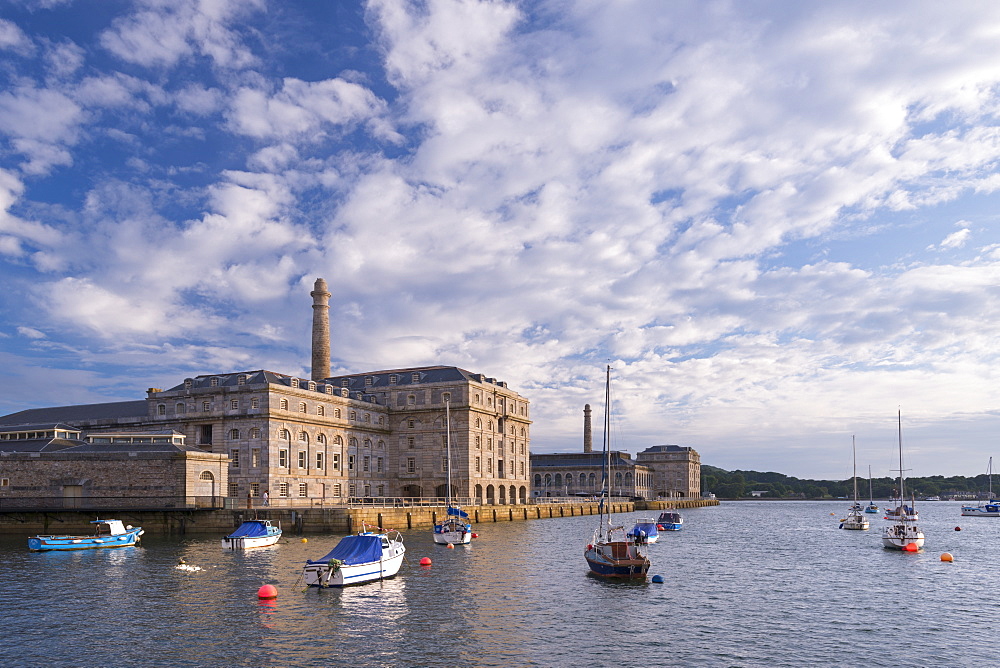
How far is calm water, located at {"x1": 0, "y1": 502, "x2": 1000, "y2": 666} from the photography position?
30.0 m

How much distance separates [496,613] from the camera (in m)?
37.4

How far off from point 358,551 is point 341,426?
67984 millimetres

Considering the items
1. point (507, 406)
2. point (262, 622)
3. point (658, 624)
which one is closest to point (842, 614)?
point (658, 624)

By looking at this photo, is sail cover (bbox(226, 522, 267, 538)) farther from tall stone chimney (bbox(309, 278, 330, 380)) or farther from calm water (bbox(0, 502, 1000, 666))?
tall stone chimney (bbox(309, 278, 330, 380))

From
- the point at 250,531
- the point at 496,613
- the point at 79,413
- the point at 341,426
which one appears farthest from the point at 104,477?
the point at 496,613

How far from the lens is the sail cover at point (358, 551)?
44.3 metres

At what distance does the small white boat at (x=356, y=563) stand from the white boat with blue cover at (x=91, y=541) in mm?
29246

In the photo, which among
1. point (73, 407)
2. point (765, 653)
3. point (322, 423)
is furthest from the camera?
point (73, 407)

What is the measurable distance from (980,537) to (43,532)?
96.8 metres

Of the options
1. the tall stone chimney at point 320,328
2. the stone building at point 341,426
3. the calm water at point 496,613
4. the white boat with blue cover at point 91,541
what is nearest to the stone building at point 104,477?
the stone building at point 341,426

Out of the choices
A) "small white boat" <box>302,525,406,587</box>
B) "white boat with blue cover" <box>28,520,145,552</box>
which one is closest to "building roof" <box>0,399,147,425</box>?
"white boat with blue cover" <box>28,520,145,552</box>

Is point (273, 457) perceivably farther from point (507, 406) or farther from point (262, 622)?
point (262, 622)

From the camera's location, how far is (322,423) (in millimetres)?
108188

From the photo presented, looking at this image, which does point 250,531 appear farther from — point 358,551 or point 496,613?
point 496,613
